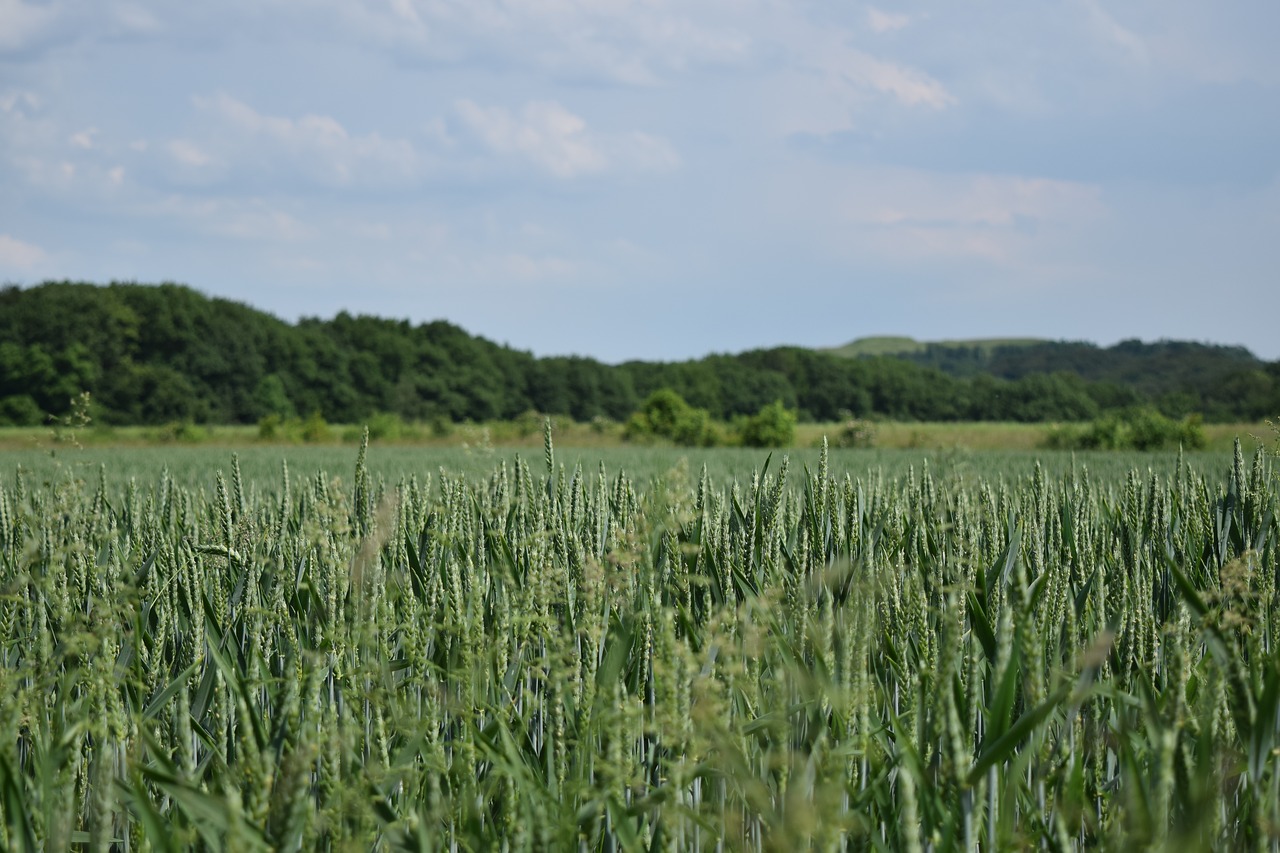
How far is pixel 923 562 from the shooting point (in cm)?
316

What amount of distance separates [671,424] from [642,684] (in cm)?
4357

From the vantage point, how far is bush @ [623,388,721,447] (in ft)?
145

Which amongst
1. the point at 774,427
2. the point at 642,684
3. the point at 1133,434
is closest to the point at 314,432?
the point at 774,427

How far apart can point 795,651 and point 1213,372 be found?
98358 millimetres

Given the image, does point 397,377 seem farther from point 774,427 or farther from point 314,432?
point 774,427

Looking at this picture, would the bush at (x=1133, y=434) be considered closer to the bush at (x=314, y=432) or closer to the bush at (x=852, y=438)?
the bush at (x=852, y=438)

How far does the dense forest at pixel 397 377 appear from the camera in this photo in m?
54.6

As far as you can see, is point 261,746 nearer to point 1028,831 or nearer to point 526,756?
point 526,756

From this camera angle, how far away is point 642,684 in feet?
7.88

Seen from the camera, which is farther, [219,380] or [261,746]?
[219,380]

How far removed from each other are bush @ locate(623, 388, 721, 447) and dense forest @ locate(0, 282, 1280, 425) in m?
12.8

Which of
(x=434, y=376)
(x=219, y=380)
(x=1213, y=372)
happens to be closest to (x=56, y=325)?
(x=219, y=380)

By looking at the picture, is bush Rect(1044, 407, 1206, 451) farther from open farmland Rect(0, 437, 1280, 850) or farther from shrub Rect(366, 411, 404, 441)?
open farmland Rect(0, 437, 1280, 850)

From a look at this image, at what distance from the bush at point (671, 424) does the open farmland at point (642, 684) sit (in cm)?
3927
